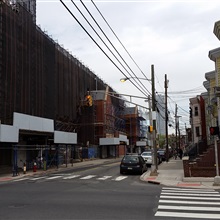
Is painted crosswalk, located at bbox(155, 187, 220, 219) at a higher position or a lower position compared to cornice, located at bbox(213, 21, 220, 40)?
lower

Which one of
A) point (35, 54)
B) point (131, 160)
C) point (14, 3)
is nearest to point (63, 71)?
point (35, 54)

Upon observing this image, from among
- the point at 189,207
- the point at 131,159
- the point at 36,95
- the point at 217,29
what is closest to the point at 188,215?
the point at 189,207

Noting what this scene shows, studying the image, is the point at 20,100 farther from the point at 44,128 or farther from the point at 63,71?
the point at 63,71

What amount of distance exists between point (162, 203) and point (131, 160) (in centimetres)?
1516

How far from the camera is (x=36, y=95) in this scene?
1470 inches

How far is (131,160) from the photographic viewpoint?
26.8 m

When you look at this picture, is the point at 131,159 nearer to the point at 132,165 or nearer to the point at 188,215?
the point at 132,165

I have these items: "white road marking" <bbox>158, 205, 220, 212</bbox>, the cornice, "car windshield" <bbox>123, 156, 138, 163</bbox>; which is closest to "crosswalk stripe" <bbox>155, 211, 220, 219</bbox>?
"white road marking" <bbox>158, 205, 220, 212</bbox>

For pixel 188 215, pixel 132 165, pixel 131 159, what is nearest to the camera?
pixel 188 215

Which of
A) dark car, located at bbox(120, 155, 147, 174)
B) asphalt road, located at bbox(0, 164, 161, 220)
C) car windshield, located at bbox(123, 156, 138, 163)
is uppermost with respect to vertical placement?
car windshield, located at bbox(123, 156, 138, 163)

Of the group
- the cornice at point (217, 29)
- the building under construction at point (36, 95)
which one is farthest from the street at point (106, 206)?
the cornice at point (217, 29)

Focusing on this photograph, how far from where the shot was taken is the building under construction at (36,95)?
3077 centimetres

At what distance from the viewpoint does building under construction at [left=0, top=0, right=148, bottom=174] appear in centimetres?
3077

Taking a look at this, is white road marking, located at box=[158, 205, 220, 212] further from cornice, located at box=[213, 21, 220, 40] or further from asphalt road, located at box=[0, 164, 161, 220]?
cornice, located at box=[213, 21, 220, 40]
